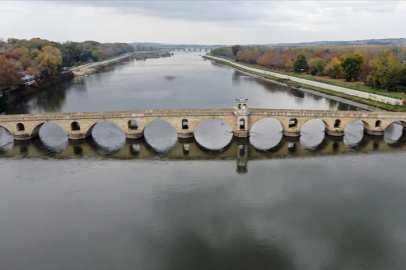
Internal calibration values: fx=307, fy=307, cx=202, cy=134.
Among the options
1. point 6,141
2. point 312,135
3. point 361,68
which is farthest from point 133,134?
point 361,68

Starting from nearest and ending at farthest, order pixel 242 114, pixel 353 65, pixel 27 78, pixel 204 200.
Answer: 1. pixel 204 200
2. pixel 242 114
3. pixel 353 65
4. pixel 27 78

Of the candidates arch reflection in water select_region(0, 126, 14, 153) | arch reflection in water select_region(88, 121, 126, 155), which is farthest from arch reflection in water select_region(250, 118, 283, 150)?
arch reflection in water select_region(0, 126, 14, 153)

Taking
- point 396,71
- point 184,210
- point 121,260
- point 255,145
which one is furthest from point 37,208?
point 396,71

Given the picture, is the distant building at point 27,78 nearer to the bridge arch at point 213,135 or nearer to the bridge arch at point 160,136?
the bridge arch at point 160,136

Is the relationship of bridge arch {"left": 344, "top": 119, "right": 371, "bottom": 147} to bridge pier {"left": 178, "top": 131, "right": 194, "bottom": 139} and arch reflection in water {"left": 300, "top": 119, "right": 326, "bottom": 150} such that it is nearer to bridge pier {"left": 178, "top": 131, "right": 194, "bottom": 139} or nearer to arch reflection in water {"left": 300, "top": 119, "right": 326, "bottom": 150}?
arch reflection in water {"left": 300, "top": 119, "right": 326, "bottom": 150}

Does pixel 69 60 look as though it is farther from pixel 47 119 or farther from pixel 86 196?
pixel 86 196

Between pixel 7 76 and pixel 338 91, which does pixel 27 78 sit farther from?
pixel 338 91
